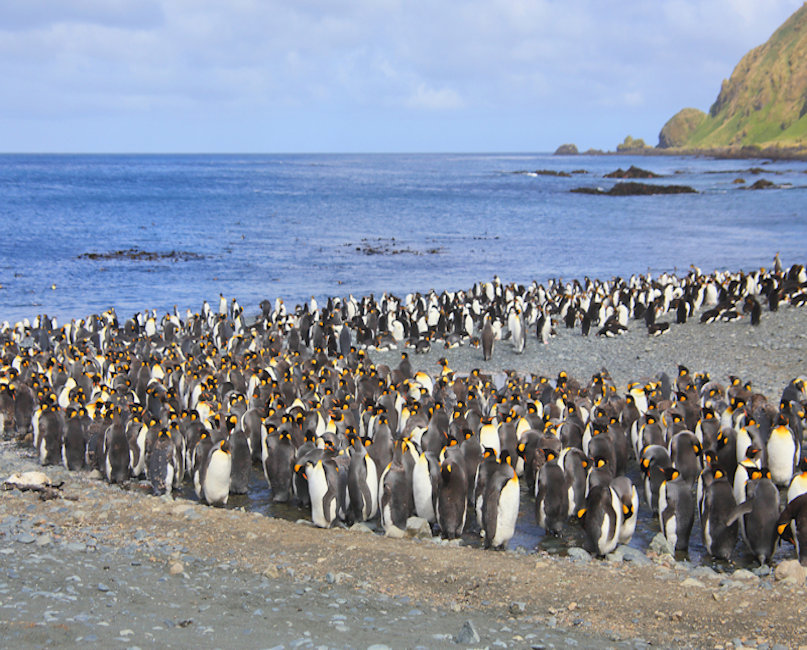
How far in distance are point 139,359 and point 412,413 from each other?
6.65m

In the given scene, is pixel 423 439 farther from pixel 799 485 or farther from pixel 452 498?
pixel 799 485

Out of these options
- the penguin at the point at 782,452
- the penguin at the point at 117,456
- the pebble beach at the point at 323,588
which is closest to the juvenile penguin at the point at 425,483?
the pebble beach at the point at 323,588

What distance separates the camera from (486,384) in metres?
12.2

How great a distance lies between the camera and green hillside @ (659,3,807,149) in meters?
137

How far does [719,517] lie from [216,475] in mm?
5315

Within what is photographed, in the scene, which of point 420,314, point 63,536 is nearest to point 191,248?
point 420,314

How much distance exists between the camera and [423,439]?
31.4ft

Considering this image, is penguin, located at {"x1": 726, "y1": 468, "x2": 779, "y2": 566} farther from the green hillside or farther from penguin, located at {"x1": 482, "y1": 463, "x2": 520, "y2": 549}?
the green hillside

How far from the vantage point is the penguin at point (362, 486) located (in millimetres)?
8492

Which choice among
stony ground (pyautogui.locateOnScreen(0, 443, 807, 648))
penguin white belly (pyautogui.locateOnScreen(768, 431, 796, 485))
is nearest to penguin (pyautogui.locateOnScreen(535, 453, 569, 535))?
stony ground (pyautogui.locateOnScreen(0, 443, 807, 648))

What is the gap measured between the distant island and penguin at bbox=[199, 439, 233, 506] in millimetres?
133020

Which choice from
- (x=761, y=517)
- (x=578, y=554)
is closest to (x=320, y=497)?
(x=578, y=554)

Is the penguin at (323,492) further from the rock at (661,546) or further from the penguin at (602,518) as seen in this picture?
the rock at (661,546)

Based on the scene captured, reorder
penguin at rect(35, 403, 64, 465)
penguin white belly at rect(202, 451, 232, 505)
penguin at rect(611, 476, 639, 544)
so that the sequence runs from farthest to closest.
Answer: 1. penguin at rect(35, 403, 64, 465)
2. penguin white belly at rect(202, 451, 232, 505)
3. penguin at rect(611, 476, 639, 544)
